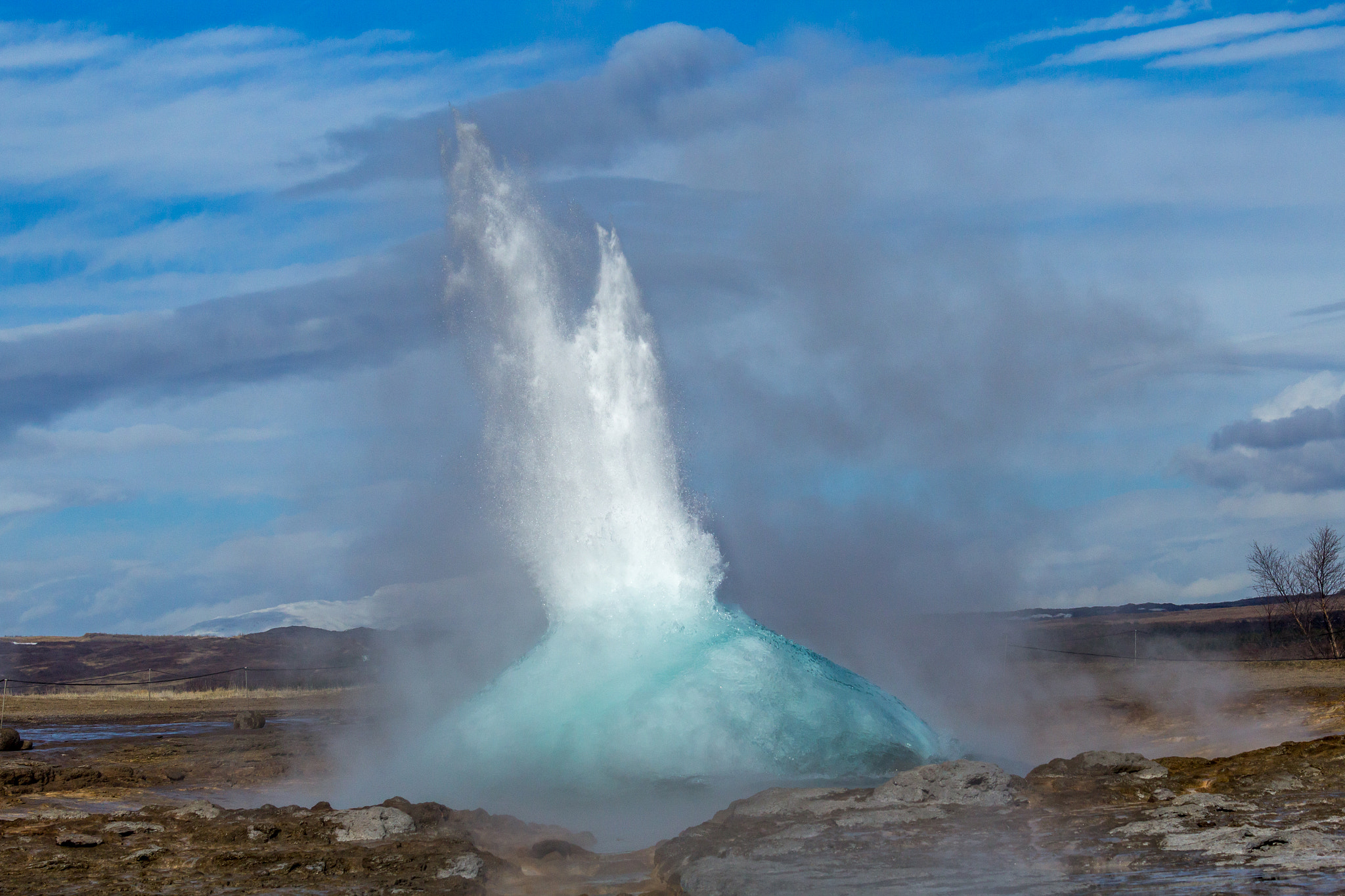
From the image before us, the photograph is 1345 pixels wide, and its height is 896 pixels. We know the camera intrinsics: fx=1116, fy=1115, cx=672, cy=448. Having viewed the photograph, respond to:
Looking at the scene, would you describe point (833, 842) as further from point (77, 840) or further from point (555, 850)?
point (77, 840)

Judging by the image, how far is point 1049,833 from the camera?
899 cm

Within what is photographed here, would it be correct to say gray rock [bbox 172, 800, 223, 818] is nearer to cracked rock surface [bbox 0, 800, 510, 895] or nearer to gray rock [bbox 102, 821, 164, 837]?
cracked rock surface [bbox 0, 800, 510, 895]

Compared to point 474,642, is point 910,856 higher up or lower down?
lower down

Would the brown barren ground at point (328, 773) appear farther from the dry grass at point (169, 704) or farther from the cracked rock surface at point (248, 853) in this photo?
the dry grass at point (169, 704)

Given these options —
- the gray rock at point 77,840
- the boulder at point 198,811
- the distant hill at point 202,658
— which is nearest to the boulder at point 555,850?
Answer: the boulder at point 198,811

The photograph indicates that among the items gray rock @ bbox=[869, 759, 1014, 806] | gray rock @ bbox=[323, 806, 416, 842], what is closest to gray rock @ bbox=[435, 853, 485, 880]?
gray rock @ bbox=[323, 806, 416, 842]

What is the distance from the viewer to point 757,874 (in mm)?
8273

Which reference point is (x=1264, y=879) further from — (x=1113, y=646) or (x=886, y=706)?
(x=1113, y=646)

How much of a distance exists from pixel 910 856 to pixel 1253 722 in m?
12.0

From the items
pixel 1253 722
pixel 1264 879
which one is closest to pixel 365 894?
pixel 1264 879

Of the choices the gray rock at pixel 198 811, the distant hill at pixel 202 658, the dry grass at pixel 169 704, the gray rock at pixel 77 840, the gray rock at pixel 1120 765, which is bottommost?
the gray rock at pixel 1120 765

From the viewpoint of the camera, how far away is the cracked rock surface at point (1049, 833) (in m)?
7.50

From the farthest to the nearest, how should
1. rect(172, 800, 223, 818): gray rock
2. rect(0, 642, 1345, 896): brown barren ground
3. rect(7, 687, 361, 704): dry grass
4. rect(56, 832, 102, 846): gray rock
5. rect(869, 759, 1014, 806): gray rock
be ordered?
1. rect(7, 687, 361, 704): dry grass
2. rect(172, 800, 223, 818): gray rock
3. rect(56, 832, 102, 846): gray rock
4. rect(869, 759, 1014, 806): gray rock
5. rect(0, 642, 1345, 896): brown barren ground

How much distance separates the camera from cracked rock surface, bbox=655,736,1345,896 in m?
7.50
